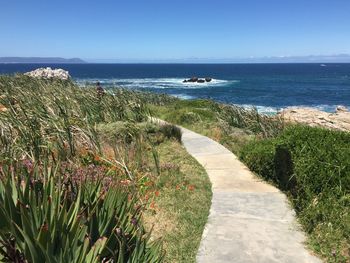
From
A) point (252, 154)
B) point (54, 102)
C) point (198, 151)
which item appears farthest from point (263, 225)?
point (54, 102)

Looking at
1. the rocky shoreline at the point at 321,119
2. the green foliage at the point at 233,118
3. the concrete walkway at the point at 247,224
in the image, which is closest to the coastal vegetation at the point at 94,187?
the concrete walkway at the point at 247,224

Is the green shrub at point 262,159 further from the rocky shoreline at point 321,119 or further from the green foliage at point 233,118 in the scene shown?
the rocky shoreline at point 321,119

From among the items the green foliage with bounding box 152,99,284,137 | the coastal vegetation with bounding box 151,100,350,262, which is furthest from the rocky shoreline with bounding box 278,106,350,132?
the coastal vegetation with bounding box 151,100,350,262

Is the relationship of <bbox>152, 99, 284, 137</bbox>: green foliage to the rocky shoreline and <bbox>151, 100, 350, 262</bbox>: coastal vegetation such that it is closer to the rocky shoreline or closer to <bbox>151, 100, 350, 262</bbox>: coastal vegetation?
<bbox>151, 100, 350, 262</bbox>: coastal vegetation

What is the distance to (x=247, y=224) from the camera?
603cm

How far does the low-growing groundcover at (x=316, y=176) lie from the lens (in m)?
5.59

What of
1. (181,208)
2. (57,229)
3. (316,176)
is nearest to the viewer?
(57,229)

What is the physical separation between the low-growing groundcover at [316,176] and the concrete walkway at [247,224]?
9.5 inches

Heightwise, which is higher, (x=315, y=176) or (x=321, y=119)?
(x=315, y=176)

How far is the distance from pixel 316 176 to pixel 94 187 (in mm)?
3992

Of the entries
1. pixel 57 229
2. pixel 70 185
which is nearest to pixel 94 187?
pixel 70 185

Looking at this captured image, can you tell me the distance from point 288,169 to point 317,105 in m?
49.3

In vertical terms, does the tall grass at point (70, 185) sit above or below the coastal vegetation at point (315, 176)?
above

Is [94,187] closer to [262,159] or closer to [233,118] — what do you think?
[262,159]
